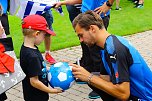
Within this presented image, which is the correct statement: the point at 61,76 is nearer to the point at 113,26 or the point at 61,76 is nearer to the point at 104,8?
the point at 104,8

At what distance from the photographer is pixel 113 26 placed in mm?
9531

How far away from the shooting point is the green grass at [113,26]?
772cm

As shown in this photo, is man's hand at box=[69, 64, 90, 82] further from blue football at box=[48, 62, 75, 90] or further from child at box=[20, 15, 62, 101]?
child at box=[20, 15, 62, 101]

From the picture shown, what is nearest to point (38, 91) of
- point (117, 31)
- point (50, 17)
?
point (50, 17)

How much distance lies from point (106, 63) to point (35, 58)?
2.32 feet

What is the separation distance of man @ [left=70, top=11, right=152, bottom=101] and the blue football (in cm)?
8

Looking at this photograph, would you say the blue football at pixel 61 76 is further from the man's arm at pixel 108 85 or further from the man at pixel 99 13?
the man at pixel 99 13

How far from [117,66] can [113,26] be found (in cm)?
687

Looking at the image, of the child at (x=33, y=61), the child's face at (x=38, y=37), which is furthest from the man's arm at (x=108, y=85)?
the child's face at (x=38, y=37)

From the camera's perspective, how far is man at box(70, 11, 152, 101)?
2762mm

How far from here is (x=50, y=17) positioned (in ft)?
19.3

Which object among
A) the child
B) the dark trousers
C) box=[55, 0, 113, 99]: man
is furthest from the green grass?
the child

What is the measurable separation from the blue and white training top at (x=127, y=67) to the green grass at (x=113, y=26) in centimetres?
415

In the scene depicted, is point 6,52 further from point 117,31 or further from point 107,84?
point 117,31
